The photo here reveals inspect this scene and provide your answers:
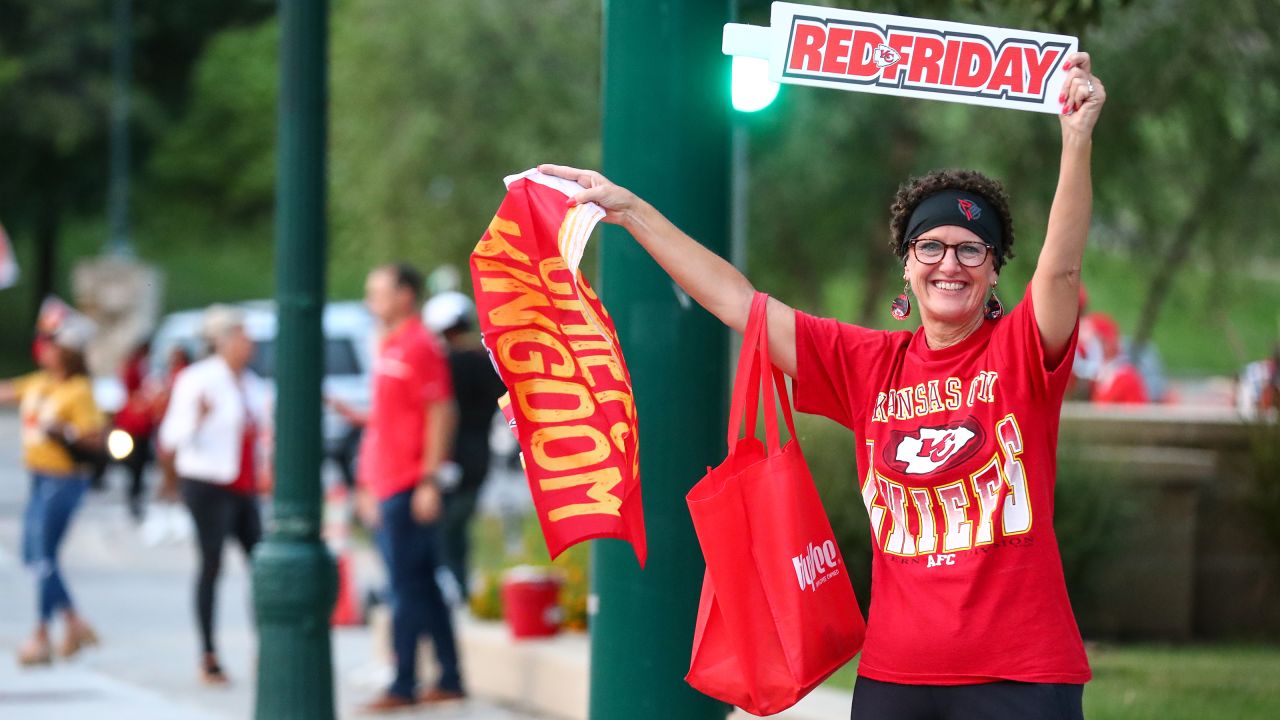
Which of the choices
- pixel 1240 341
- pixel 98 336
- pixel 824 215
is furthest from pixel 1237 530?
pixel 98 336

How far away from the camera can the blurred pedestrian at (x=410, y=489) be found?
26.4 ft

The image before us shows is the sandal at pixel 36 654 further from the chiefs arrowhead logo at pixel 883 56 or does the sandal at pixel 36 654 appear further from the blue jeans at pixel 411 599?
the chiefs arrowhead logo at pixel 883 56

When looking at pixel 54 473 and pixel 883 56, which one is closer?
pixel 883 56

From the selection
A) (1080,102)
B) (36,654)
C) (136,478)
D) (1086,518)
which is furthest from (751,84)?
(136,478)

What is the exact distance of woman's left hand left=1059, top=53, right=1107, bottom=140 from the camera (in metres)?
3.11

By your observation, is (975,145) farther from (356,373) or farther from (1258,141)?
(356,373)

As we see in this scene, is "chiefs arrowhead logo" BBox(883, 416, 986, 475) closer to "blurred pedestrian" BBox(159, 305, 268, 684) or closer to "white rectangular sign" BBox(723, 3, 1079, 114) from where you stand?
"white rectangular sign" BBox(723, 3, 1079, 114)

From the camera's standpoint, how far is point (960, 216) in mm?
3283

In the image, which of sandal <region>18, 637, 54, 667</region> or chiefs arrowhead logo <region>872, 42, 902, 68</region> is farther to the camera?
sandal <region>18, 637, 54, 667</region>

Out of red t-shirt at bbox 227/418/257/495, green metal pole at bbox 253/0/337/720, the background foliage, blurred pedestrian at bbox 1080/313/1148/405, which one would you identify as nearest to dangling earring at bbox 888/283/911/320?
the background foliage

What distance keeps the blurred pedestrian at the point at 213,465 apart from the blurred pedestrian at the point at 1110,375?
5.96m

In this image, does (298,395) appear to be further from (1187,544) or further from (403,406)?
(1187,544)

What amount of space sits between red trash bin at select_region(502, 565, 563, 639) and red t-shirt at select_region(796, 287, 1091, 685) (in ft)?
16.4

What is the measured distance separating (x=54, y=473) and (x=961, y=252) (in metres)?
7.66
